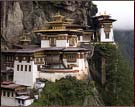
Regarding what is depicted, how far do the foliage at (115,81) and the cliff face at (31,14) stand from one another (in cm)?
230

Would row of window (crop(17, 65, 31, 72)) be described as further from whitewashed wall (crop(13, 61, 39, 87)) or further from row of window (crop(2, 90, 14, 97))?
row of window (crop(2, 90, 14, 97))

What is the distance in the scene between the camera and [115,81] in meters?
11.9

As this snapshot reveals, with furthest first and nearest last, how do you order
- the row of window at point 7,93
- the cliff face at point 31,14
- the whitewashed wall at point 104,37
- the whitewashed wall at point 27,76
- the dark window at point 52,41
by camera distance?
the whitewashed wall at point 104,37 → the cliff face at point 31,14 → the dark window at point 52,41 → the whitewashed wall at point 27,76 → the row of window at point 7,93

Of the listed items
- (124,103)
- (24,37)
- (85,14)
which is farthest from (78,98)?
(85,14)

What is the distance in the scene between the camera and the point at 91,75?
12203 millimetres

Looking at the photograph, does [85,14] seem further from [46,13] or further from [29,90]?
[29,90]

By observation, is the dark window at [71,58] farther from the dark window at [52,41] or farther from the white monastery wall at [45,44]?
the white monastery wall at [45,44]

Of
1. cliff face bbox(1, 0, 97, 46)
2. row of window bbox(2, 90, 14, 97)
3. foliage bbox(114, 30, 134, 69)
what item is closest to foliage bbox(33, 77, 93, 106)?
row of window bbox(2, 90, 14, 97)

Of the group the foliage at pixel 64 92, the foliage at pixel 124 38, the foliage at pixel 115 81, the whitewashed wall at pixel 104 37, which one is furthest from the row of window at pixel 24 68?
the foliage at pixel 124 38

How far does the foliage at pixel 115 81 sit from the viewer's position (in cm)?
1164

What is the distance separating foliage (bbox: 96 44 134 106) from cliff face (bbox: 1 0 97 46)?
7.55ft

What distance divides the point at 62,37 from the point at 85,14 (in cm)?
374

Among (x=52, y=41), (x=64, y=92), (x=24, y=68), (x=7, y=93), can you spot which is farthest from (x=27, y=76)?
(x=52, y=41)

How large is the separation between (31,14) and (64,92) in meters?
4.15
